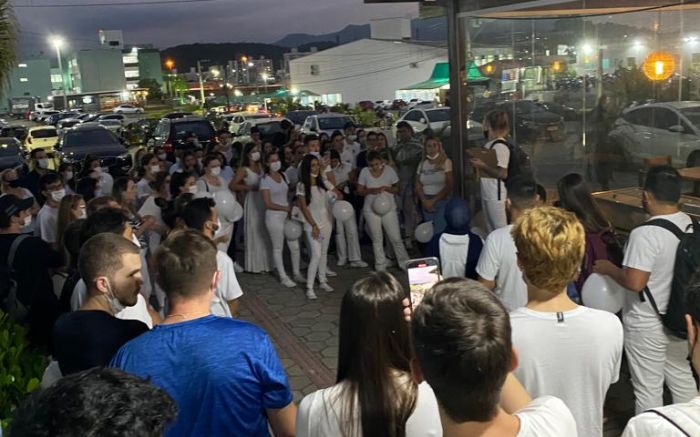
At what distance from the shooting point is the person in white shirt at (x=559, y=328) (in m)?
2.70

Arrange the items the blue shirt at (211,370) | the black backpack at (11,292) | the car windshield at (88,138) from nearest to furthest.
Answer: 1. the blue shirt at (211,370)
2. the black backpack at (11,292)
3. the car windshield at (88,138)

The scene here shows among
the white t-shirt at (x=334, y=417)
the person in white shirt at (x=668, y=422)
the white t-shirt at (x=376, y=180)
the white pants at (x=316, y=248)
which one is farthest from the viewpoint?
the white t-shirt at (x=376, y=180)

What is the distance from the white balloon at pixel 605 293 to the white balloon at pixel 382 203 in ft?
14.0

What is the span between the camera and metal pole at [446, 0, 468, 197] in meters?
8.73

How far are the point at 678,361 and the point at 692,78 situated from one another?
4899 mm

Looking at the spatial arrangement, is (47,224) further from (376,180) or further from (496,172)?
(496,172)

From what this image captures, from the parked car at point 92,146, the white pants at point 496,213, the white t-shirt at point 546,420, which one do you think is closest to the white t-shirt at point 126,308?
the white t-shirt at point 546,420

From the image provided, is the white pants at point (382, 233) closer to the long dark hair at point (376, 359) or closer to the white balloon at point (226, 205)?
the white balloon at point (226, 205)

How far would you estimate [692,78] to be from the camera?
7.71 metres

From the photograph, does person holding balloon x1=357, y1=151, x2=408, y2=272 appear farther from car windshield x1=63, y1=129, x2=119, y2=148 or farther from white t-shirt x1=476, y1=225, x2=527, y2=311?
car windshield x1=63, y1=129, x2=119, y2=148

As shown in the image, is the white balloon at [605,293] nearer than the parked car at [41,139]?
Yes

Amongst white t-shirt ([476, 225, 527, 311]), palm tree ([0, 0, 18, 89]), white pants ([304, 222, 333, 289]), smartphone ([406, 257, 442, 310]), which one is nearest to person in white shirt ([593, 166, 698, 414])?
white t-shirt ([476, 225, 527, 311])

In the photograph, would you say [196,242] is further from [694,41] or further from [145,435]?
[694,41]

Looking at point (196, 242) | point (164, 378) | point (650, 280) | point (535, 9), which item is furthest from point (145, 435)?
point (535, 9)
